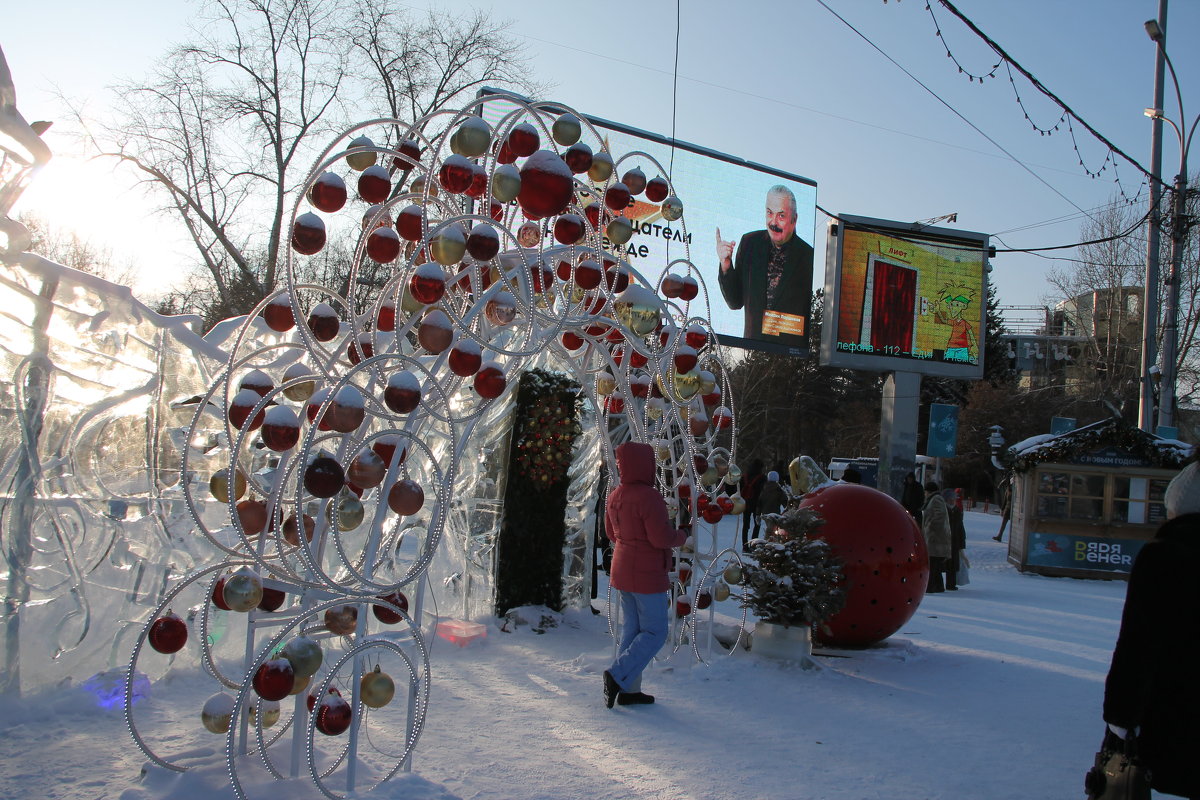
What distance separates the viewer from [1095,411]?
36.6m

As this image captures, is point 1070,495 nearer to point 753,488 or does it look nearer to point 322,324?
point 753,488

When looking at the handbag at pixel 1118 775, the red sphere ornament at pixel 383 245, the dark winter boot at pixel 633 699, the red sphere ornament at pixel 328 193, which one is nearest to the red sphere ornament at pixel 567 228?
the red sphere ornament at pixel 383 245

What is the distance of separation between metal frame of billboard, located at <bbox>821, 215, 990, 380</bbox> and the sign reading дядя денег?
4903mm

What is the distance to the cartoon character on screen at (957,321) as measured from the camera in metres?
18.6

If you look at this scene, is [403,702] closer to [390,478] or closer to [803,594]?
[390,478]

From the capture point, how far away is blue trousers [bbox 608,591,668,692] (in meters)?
5.19

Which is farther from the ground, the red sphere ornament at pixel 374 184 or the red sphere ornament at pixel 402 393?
the red sphere ornament at pixel 374 184

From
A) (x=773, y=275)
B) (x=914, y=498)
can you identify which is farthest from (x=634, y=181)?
(x=773, y=275)

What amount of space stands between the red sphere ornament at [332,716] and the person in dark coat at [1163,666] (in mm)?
2842

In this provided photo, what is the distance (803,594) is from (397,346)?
3.93 metres

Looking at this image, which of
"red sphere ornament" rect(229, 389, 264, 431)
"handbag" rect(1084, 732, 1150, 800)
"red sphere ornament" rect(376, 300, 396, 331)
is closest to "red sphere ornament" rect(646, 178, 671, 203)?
"red sphere ornament" rect(376, 300, 396, 331)

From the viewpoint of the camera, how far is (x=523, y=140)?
4055mm

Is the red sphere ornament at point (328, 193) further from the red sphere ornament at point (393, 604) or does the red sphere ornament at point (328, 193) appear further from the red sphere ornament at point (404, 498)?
the red sphere ornament at point (393, 604)

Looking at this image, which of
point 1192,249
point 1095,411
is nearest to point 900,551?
point 1192,249
